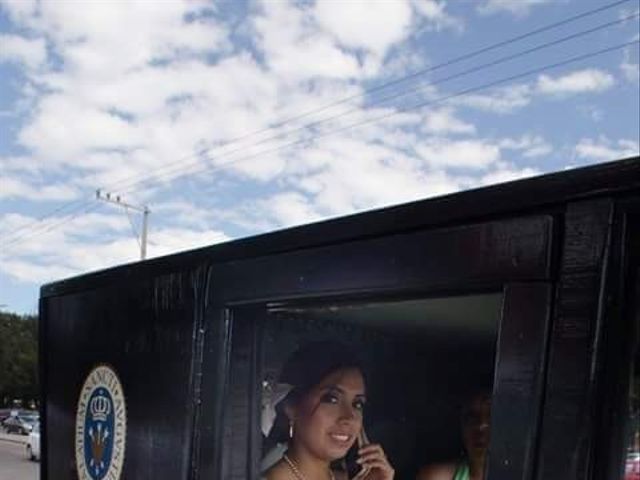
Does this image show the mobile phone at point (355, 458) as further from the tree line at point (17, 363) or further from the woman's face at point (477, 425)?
the tree line at point (17, 363)

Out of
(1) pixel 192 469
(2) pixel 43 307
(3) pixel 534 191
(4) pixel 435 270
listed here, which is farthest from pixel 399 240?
(2) pixel 43 307

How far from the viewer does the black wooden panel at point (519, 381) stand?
5.34 feet

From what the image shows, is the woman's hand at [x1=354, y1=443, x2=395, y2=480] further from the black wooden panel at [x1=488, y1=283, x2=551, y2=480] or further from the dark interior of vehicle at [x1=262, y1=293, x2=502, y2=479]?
the black wooden panel at [x1=488, y1=283, x2=551, y2=480]

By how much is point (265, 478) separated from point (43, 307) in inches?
72.0

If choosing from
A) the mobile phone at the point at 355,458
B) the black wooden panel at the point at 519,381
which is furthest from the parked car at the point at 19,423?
the black wooden panel at the point at 519,381

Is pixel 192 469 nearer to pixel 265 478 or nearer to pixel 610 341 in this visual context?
pixel 265 478

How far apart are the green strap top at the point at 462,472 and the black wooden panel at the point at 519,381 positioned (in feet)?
0.69

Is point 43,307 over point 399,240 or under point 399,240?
under

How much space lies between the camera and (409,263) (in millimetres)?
1956

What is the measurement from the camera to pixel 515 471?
1630 mm

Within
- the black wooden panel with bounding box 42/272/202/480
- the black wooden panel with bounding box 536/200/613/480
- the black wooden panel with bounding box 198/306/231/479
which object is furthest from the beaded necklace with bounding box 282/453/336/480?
the black wooden panel with bounding box 536/200/613/480

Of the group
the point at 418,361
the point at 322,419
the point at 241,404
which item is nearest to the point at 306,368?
the point at 322,419

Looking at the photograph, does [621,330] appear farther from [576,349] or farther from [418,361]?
[418,361]

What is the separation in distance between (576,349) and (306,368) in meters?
0.95
